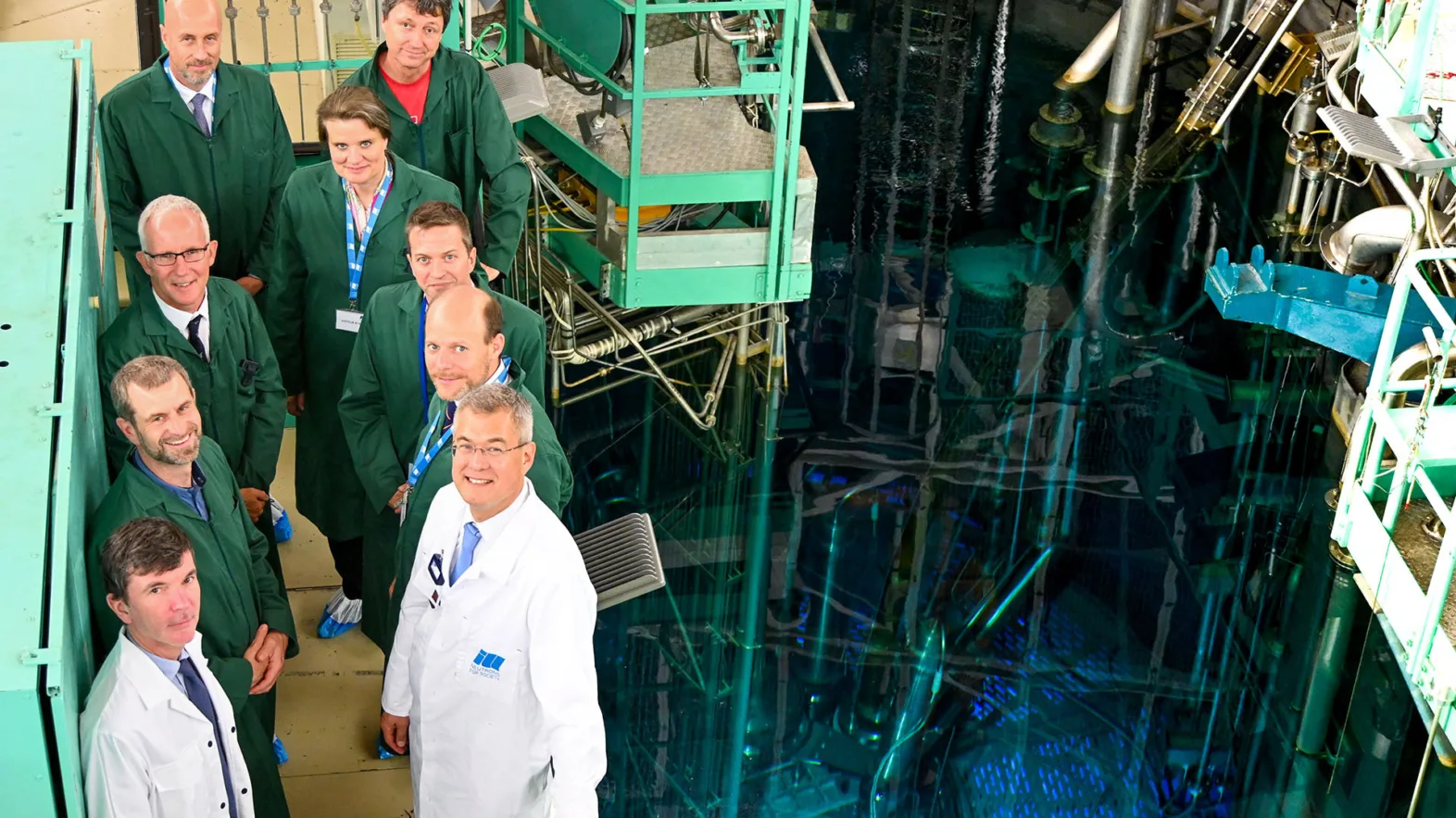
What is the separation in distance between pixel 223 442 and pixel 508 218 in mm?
1596

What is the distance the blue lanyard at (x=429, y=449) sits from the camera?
4719mm

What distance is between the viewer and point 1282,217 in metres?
9.98

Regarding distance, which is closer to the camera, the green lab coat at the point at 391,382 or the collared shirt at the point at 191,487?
the collared shirt at the point at 191,487

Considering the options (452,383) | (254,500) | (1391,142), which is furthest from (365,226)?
(1391,142)

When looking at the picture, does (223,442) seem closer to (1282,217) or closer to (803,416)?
(803,416)

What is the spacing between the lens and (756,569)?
7.22m

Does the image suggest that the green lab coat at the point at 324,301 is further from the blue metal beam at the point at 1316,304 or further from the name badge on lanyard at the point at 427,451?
the blue metal beam at the point at 1316,304

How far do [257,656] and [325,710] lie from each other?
1340 millimetres

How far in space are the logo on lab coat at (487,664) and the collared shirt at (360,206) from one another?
6.01 ft

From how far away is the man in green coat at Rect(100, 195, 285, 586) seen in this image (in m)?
4.95

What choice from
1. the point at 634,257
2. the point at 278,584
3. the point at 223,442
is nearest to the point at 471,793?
the point at 278,584

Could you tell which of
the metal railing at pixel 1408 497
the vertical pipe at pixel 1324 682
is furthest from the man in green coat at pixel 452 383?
the metal railing at pixel 1408 497

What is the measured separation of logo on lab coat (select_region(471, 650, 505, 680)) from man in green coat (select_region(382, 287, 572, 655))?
0.51 m

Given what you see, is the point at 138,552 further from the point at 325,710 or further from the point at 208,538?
the point at 325,710
